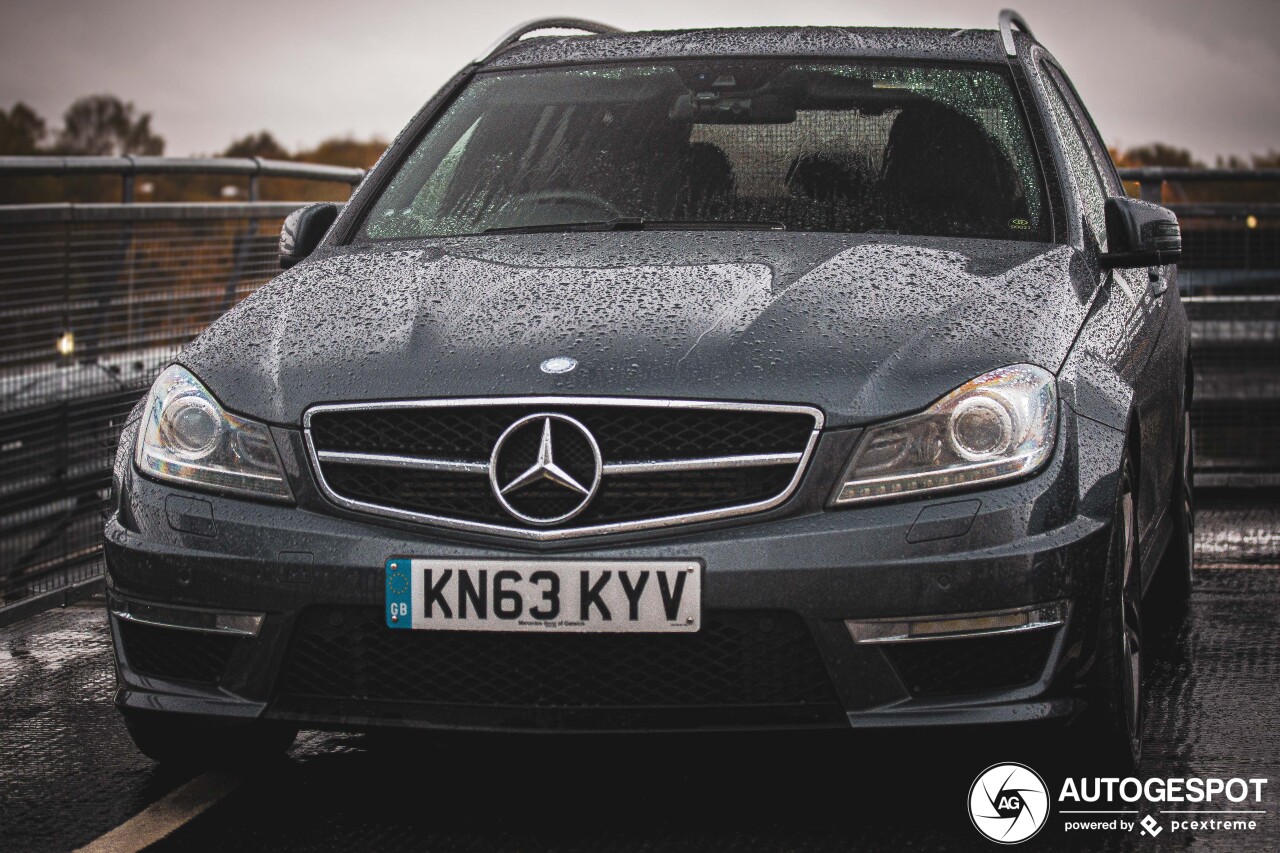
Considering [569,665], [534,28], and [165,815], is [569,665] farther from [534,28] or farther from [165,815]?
[534,28]

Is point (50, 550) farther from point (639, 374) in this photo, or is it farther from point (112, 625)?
point (639, 374)

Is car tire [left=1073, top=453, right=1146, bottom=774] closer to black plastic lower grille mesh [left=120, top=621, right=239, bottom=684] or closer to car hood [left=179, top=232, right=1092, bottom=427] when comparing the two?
car hood [left=179, top=232, right=1092, bottom=427]

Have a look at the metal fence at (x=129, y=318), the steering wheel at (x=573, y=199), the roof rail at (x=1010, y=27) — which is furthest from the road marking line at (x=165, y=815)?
the roof rail at (x=1010, y=27)

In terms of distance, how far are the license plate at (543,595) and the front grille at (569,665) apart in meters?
0.04

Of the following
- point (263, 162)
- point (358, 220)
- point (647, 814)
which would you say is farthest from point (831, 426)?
point (263, 162)

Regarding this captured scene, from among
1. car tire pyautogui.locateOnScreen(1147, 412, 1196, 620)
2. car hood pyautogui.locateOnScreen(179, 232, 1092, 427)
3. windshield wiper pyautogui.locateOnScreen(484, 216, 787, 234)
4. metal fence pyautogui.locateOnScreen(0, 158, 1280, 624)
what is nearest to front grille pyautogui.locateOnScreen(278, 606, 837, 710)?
car hood pyautogui.locateOnScreen(179, 232, 1092, 427)

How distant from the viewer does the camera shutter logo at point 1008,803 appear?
153 inches

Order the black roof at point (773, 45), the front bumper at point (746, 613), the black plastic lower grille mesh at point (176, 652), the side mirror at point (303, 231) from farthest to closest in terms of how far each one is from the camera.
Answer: the black roof at point (773, 45)
the side mirror at point (303, 231)
the black plastic lower grille mesh at point (176, 652)
the front bumper at point (746, 613)

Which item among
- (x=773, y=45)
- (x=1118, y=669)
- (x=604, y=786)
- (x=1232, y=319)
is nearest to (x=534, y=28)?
(x=773, y=45)

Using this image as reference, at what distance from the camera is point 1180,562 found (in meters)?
6.50

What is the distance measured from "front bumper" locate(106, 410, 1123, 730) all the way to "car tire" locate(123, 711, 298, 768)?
0.69 ft

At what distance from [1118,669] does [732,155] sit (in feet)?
6.17

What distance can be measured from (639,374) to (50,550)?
18.0ft

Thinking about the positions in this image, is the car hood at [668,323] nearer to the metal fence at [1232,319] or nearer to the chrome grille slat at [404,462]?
the chrome grille slat at [404,462]
